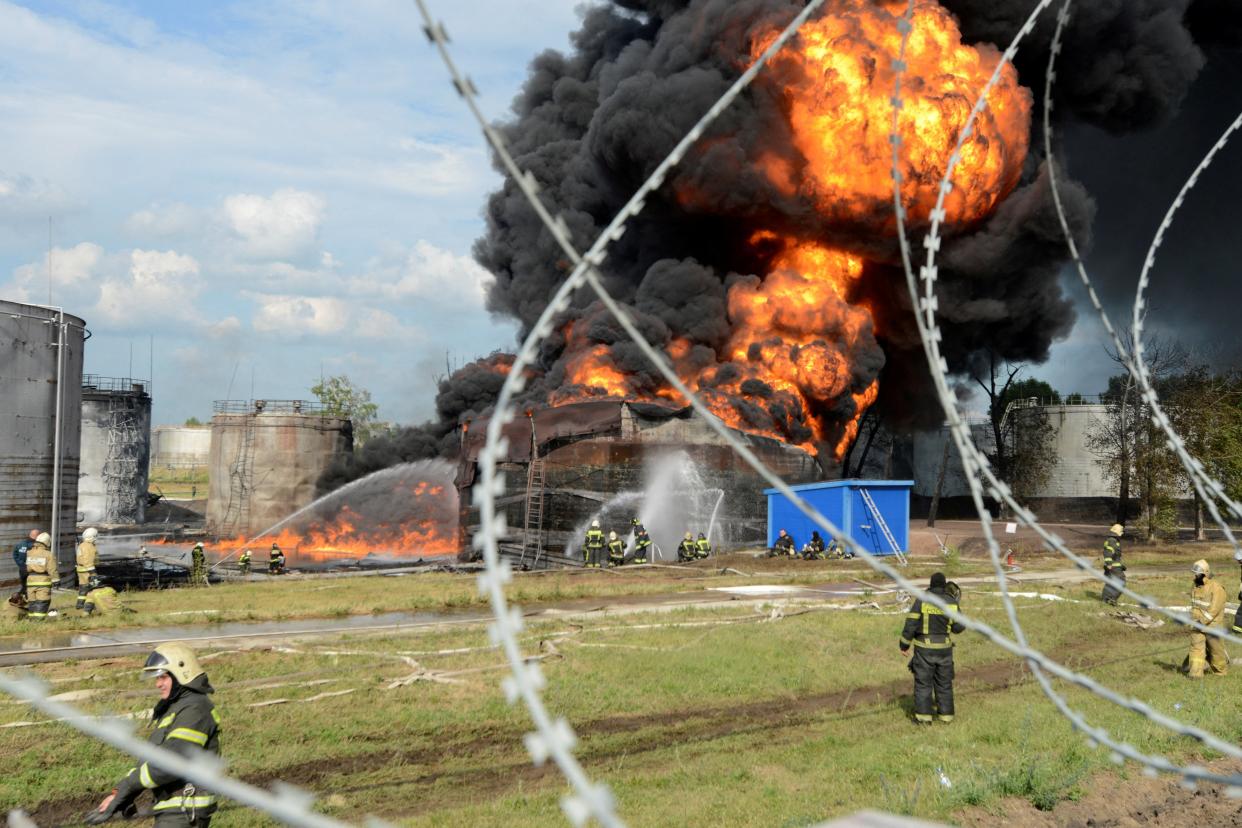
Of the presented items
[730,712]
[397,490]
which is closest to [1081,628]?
[730,712]

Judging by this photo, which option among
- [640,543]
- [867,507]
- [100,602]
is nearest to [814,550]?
[867,507]

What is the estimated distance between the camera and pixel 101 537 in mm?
49062

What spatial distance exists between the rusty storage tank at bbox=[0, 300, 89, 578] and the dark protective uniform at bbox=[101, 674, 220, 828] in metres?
19.9

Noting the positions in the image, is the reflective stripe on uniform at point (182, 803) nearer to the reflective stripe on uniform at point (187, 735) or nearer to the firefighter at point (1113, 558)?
the reflective stripe on uniform at point (187, 735)

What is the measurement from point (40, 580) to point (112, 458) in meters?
45.3

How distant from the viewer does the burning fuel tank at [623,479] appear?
107ft

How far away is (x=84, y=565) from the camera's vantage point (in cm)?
1842

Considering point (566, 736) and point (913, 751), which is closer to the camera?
point (566, 736)

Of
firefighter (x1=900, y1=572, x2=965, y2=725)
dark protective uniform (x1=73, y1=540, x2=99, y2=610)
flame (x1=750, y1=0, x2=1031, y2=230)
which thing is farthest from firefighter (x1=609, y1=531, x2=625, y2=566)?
flame (x1=750, y1=0, x2=1031, y2=230)

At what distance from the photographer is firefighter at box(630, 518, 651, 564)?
2998 centimetres

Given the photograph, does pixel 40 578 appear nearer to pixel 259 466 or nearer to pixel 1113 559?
pixel 1113 559

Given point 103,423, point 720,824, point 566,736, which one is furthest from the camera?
point 103,423

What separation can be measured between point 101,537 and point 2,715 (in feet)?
144

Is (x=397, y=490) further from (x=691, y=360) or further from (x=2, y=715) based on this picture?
(x=2, y=715)
